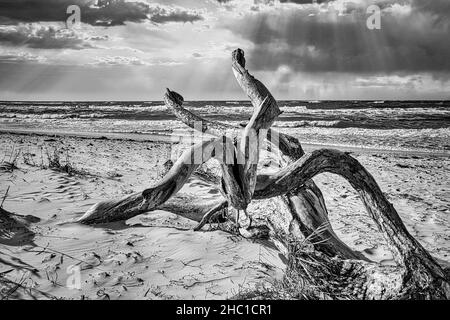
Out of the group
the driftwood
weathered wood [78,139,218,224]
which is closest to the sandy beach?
the driftwood

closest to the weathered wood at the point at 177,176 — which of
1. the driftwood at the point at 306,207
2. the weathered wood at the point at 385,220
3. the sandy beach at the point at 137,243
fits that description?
the driftwood at the point at 306,207

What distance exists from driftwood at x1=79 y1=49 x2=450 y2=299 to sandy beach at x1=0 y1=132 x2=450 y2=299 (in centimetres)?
47

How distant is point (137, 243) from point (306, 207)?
1.96 m

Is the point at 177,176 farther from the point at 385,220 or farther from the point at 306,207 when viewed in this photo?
the point at 385,220

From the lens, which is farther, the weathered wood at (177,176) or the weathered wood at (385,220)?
the weathered wood at (177,176)

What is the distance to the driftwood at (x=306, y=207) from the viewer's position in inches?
92.6

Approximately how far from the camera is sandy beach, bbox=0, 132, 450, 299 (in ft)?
8.69

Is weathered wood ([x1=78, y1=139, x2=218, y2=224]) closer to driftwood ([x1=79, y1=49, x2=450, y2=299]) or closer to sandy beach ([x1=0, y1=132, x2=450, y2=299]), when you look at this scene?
driftwood ([x1=79, y1=49, x2=450, y2=299])

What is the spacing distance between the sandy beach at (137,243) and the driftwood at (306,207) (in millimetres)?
470

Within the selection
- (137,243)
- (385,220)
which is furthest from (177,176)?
(385,220)

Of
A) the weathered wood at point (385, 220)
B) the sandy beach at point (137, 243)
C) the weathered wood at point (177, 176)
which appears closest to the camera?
the weathered wood at point (385, 220)

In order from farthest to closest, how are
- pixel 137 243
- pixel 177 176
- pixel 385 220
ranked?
pixel 137 243 → pixel 385 220 → pixel 177 176

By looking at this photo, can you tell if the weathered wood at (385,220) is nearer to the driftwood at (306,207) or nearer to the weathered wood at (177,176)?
the driftwood at (306,207)

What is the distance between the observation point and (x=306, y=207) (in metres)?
3.14
